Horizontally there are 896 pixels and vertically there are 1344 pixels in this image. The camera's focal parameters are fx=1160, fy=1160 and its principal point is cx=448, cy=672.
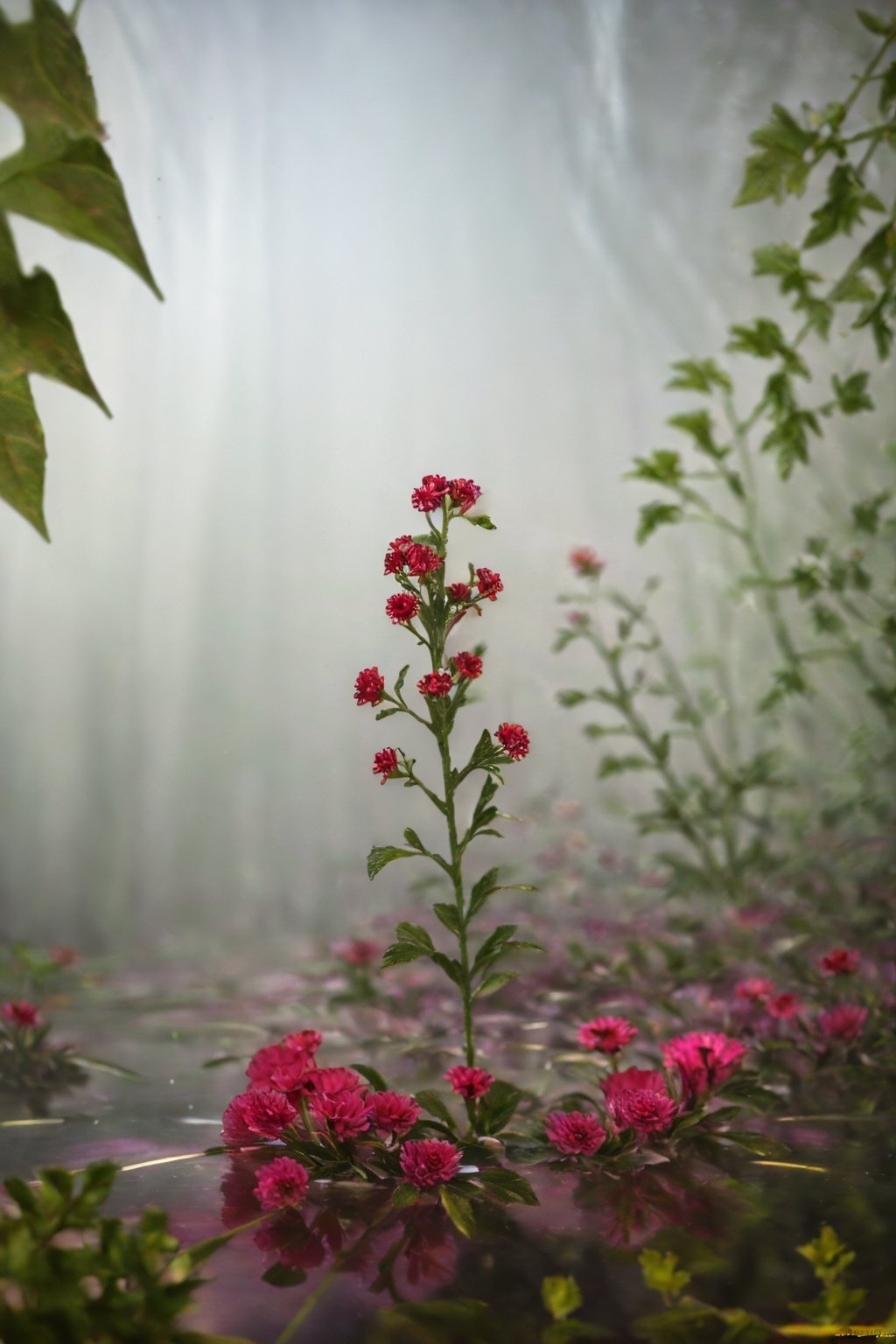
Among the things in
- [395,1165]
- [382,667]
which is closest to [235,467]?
[382,667]

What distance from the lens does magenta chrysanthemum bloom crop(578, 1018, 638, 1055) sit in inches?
31.2

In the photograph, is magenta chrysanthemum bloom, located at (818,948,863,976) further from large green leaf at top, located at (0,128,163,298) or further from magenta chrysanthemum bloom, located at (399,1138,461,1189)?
large green leaf at top, located at (0,128,163,298)

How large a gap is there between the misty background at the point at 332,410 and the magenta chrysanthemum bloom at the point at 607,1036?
550 mm

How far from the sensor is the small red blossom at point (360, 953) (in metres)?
1.14

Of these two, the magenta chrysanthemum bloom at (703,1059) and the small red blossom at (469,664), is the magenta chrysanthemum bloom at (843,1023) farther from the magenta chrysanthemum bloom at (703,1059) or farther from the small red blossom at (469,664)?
the small red blossom at (469,664)

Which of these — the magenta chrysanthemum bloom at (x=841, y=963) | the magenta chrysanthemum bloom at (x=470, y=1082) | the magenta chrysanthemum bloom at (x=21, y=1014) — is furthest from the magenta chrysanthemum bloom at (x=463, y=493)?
the magenta chrysanthemum bloom at (x=21, y=1014)

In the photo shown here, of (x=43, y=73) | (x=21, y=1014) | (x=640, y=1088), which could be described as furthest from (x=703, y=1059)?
(x=43, y=73)

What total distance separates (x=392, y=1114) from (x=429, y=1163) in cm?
4

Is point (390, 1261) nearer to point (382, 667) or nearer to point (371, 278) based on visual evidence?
point (382, 667)

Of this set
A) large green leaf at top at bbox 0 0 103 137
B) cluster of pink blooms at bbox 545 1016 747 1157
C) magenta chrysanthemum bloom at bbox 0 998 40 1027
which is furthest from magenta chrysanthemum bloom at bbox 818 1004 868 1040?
large green leaf at top at bbox 0 0 103 137

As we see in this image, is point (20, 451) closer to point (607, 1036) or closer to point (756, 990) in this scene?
point (607, 1036)

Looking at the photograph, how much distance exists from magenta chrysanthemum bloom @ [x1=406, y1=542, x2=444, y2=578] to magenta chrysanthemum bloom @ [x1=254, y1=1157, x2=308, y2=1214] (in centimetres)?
35

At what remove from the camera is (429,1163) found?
0.66 m

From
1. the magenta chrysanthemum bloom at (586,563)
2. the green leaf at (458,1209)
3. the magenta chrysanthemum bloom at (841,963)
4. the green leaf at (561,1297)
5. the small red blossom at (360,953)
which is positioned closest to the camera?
the green leaf at (561,1297)
